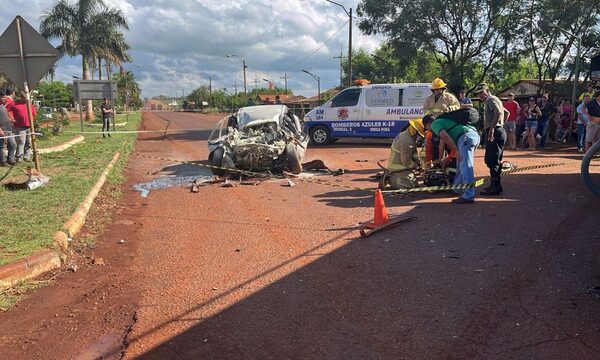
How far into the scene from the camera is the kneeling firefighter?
787 cm

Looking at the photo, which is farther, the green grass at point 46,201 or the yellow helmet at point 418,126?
the yellow helmet at point 418,126

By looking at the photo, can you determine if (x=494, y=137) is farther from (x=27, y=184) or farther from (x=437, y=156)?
(x=27, y=184)

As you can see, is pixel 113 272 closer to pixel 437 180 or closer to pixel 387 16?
pixel 437 180

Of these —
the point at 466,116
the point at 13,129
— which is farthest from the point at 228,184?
the point at 13,129

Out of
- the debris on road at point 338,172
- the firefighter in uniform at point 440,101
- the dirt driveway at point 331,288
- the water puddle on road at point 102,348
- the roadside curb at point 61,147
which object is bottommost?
the water puddle on road at point 102,348

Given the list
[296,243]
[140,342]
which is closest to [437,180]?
[296,243]

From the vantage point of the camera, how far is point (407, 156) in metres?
7.87

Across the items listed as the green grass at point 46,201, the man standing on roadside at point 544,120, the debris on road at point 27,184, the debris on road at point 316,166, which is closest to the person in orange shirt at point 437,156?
the debris on road at point 316,166

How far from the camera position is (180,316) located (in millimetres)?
3689

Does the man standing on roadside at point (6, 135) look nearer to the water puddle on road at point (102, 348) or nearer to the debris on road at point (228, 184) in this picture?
the debris on road at point (228, 184)

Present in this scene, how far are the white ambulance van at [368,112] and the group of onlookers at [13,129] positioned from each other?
925cm

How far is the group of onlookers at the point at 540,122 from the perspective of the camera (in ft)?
44.1

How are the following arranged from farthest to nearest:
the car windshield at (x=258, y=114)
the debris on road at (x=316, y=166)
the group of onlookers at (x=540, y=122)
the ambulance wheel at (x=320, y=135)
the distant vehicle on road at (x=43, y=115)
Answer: the distant vehicle on road at (x=43, y=115) → the ambulance wheel at (x=320, y=135) → the group of onlookers at (x=540, y=122) → the car windshield at (x=258, y=114) → the debris on road at (x=316, y=166)

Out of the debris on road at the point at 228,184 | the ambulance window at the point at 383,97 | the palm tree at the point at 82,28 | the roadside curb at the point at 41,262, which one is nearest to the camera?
the roadside curb at the point at 41,262
